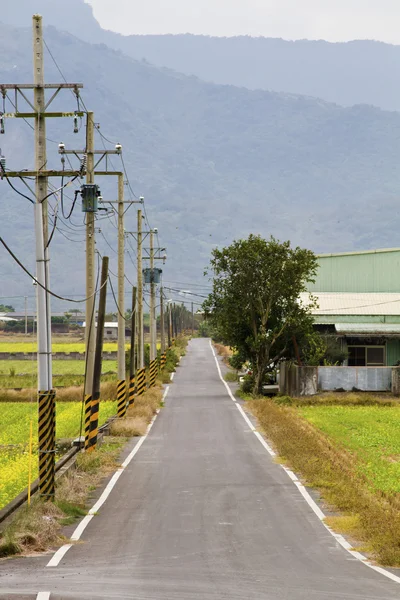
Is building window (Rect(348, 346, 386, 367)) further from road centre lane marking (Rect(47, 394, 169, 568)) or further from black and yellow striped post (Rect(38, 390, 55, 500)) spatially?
black and yellow striped post (Rect(38, 390, 55, 500))

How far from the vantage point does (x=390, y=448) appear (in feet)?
109

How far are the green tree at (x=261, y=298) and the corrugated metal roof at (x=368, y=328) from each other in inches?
182

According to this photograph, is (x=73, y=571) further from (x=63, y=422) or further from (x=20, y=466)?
(x=63, y=422)

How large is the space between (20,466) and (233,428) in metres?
14.5

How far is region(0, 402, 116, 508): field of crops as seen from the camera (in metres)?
24.1

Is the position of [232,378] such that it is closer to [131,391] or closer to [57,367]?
[57,367]

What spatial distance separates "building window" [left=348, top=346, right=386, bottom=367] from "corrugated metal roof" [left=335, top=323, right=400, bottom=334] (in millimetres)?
1533

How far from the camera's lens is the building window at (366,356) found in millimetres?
66562

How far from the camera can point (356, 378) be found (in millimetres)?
58094

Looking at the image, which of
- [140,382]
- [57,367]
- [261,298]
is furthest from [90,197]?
[57,367]

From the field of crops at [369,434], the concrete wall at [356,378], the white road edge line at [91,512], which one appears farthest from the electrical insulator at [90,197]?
the concrete wall at [356,378]

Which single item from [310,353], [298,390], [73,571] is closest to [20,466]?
[73,571]

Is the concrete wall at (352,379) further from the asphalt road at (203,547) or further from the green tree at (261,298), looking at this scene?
the asphalt road at (203,547)

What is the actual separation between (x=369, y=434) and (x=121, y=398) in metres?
11.2
